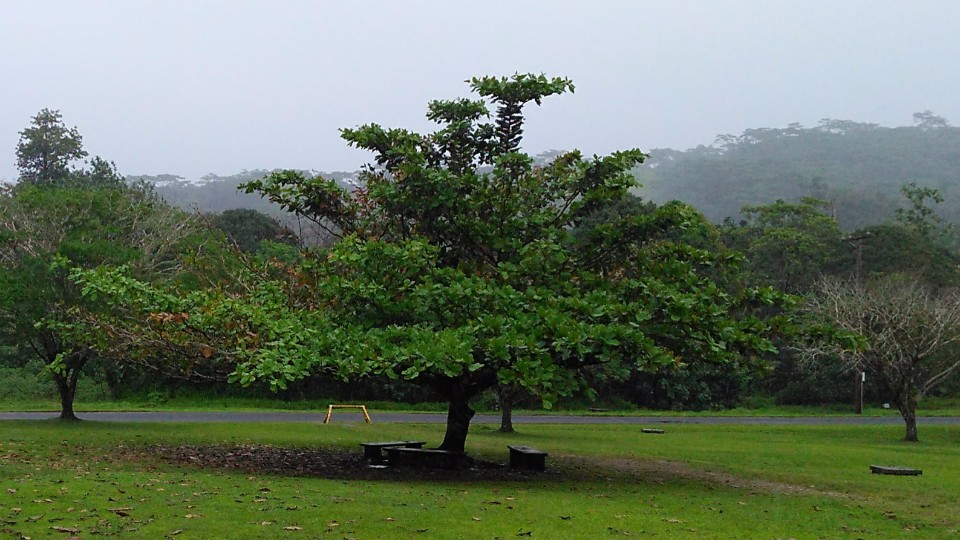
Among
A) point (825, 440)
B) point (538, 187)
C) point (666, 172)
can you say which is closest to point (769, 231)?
point (825, 440)

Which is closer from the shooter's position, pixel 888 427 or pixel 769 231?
pixel 888 427

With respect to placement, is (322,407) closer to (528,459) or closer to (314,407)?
(314,407)

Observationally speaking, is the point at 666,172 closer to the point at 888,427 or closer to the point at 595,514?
the point at 888,427

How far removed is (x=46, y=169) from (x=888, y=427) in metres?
53.5

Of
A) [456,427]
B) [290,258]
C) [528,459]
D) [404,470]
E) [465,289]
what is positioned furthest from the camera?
[290,258]

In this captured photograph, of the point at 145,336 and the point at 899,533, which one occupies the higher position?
the point at 145,336

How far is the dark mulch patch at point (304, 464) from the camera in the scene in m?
16.0

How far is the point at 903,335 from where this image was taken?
101ft

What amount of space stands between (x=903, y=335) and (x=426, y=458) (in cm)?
1967

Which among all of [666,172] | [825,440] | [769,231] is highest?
[666,172]

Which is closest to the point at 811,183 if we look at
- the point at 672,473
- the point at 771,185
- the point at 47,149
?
the point at 771,185

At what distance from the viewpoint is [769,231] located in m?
57.4

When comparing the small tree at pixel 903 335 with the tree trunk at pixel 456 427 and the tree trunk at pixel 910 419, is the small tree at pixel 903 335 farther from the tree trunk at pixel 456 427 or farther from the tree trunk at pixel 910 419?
the tree trunk at pixel 456 427

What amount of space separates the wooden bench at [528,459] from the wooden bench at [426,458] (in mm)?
872
